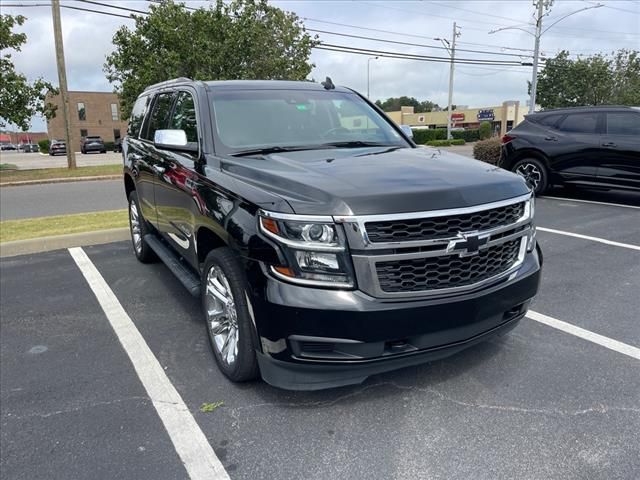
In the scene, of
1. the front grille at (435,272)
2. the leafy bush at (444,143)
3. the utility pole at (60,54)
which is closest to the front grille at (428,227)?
the front grille at (435,272)

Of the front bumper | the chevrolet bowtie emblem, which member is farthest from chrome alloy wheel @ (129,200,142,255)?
the chevrolet bowtie emblem

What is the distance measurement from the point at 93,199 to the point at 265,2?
21.2 m

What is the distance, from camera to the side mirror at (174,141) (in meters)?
3.63

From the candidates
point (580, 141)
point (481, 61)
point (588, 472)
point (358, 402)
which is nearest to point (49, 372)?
point (358, 402)

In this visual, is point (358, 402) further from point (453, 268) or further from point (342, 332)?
point (453, 268)

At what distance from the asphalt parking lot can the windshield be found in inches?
63.1

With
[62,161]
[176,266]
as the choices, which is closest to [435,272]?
[176,266]

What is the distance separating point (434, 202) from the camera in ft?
8.48

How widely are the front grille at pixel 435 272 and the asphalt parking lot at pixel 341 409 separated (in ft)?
2.52

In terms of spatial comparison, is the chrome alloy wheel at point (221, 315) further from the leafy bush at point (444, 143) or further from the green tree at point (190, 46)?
the leafy bush at point (444, 143)

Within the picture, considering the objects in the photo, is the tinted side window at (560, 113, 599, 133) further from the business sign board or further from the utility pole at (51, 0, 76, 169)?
the business sign board

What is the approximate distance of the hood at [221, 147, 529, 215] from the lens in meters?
2.53

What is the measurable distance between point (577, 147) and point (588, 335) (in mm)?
6503

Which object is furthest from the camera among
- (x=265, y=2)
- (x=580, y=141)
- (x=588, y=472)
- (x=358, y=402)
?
(x=265, y=2)
